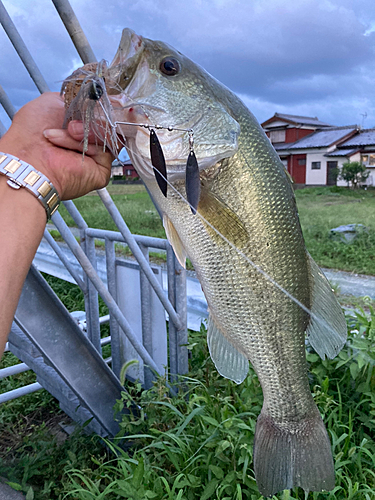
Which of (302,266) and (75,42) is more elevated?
(75,42)

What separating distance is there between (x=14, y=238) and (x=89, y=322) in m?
2.12

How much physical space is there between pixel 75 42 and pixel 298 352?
127 centimetres

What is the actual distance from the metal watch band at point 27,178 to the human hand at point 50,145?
16 millimetres

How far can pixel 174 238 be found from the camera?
99cm

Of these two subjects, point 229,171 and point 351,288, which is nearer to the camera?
point 229,171

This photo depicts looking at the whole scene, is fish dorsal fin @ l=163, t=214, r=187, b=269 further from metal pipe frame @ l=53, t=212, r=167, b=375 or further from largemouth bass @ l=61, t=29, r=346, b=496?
metal pipe frame @ l=53, t=212, r=167, b=375

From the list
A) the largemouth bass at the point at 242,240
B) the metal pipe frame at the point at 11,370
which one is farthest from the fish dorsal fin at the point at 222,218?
the metal pipe frame at the point at 11,370

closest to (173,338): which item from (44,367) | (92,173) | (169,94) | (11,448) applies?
(44,367)

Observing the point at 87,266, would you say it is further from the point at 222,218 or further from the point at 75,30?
the point at 222,218

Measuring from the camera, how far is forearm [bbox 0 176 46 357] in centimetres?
86

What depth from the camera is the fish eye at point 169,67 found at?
0.86 meters

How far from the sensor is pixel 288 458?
1.00 meters

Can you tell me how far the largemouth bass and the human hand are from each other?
0.15 meters

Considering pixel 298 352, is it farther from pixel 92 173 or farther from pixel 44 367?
pixel 44 367
